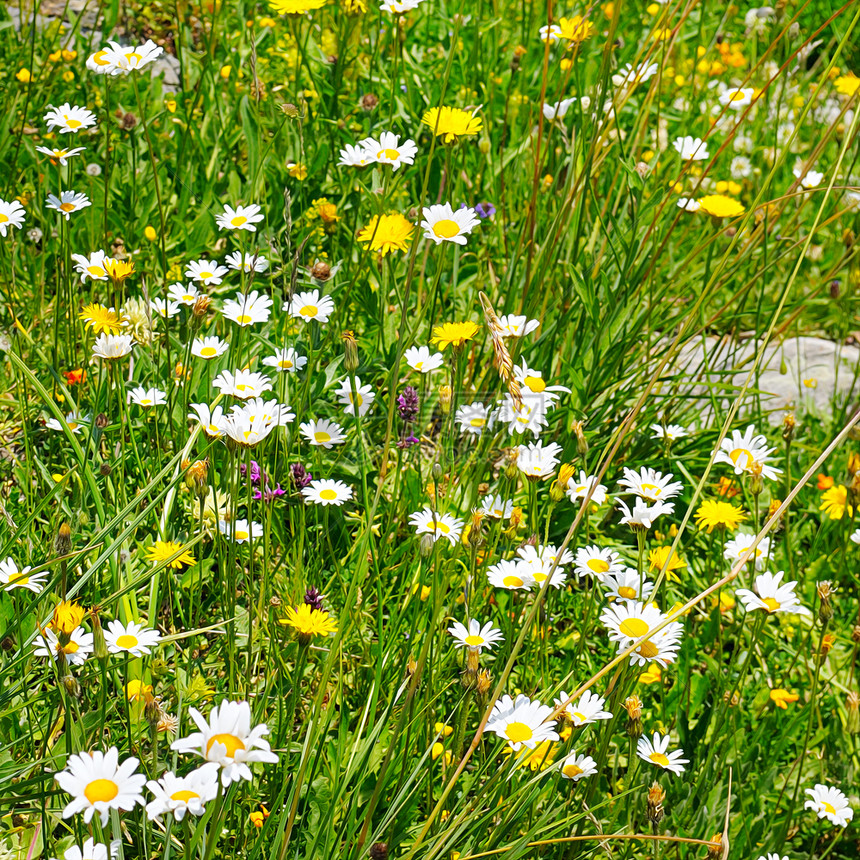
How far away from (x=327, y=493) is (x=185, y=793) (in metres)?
0.80

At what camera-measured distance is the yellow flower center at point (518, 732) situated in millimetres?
1234

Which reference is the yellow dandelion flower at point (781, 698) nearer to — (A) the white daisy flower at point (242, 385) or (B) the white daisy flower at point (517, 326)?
(B) the white daisy flower at point (517, 326)

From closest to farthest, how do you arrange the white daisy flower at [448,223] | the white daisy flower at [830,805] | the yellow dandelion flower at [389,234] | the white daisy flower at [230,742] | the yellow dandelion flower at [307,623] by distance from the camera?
the white daisy flower at [230,742] < the yellow dandelion flower at [307,623] < the white daisy flower at [830,805] < the white daisy flower at [448,223] < the yellow dandelion flower at [389,234]

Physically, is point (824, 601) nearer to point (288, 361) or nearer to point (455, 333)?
point (455, 333)

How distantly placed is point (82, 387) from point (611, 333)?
1.22m

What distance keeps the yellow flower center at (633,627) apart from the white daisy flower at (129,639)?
0.68 meters

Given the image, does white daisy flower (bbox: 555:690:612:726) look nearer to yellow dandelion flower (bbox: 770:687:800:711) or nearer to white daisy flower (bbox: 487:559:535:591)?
white daisy flower (bbox: 487:559:535:591)

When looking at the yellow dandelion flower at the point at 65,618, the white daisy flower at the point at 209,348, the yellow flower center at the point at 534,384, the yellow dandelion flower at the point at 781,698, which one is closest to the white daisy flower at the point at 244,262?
the white daisy flower at the point at 209,348

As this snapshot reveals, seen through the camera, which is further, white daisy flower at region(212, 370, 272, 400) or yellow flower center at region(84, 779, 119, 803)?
white daisy flower at region(212, 370, 272, 400)

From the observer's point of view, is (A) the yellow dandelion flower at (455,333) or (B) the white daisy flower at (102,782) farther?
(A) the yellow dandelion flower at (455,333)

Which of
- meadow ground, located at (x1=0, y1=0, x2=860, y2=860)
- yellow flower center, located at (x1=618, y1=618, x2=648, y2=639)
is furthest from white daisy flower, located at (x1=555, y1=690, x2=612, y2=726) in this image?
yellow flower center, located at (x1=618, y1=618, x2=648, y2=639)

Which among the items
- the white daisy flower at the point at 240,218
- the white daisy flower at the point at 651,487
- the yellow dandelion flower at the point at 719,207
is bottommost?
the white daisy flower at the point at 651,487

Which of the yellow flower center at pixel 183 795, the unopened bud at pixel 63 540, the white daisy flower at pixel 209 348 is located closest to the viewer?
the yellow flower center at pixel 183 795

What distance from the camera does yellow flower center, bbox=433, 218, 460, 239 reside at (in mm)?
1605
